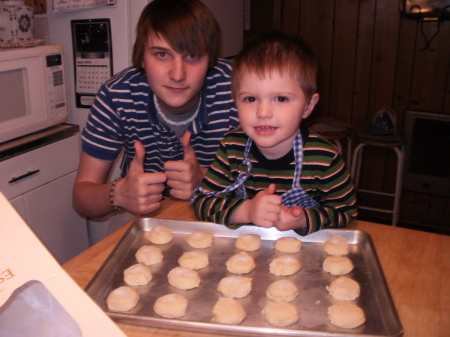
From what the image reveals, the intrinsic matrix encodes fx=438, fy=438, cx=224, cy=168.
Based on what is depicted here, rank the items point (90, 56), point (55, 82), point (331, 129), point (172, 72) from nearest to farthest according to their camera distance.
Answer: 1. point (172, 72)
2. point (55, 82)
3. point (90, 56)
4. point (331, 129)

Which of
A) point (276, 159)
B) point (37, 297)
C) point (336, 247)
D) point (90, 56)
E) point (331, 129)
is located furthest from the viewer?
point (331, 129)

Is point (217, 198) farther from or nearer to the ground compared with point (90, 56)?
nearer to the ground

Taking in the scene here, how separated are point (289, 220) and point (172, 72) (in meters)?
0.58

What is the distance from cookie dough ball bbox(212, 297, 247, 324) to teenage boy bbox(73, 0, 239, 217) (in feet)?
1.48

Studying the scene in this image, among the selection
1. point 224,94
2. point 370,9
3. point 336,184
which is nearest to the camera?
point 336,184

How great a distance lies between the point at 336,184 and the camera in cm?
117

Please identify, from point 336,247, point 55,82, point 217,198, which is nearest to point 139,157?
point 217,198

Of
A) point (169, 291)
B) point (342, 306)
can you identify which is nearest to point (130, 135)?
point (169, 291)

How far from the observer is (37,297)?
0.44 m

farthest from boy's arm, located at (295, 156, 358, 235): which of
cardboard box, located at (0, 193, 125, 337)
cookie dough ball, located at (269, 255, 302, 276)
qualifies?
cardboard box, located at (0, 193, 125, 337)

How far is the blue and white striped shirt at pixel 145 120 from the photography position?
1472mm

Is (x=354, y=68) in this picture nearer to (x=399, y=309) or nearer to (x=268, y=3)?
(x=268, y=3)

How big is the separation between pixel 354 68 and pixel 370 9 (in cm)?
42

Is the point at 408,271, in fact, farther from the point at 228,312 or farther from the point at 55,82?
the point at 55,82
